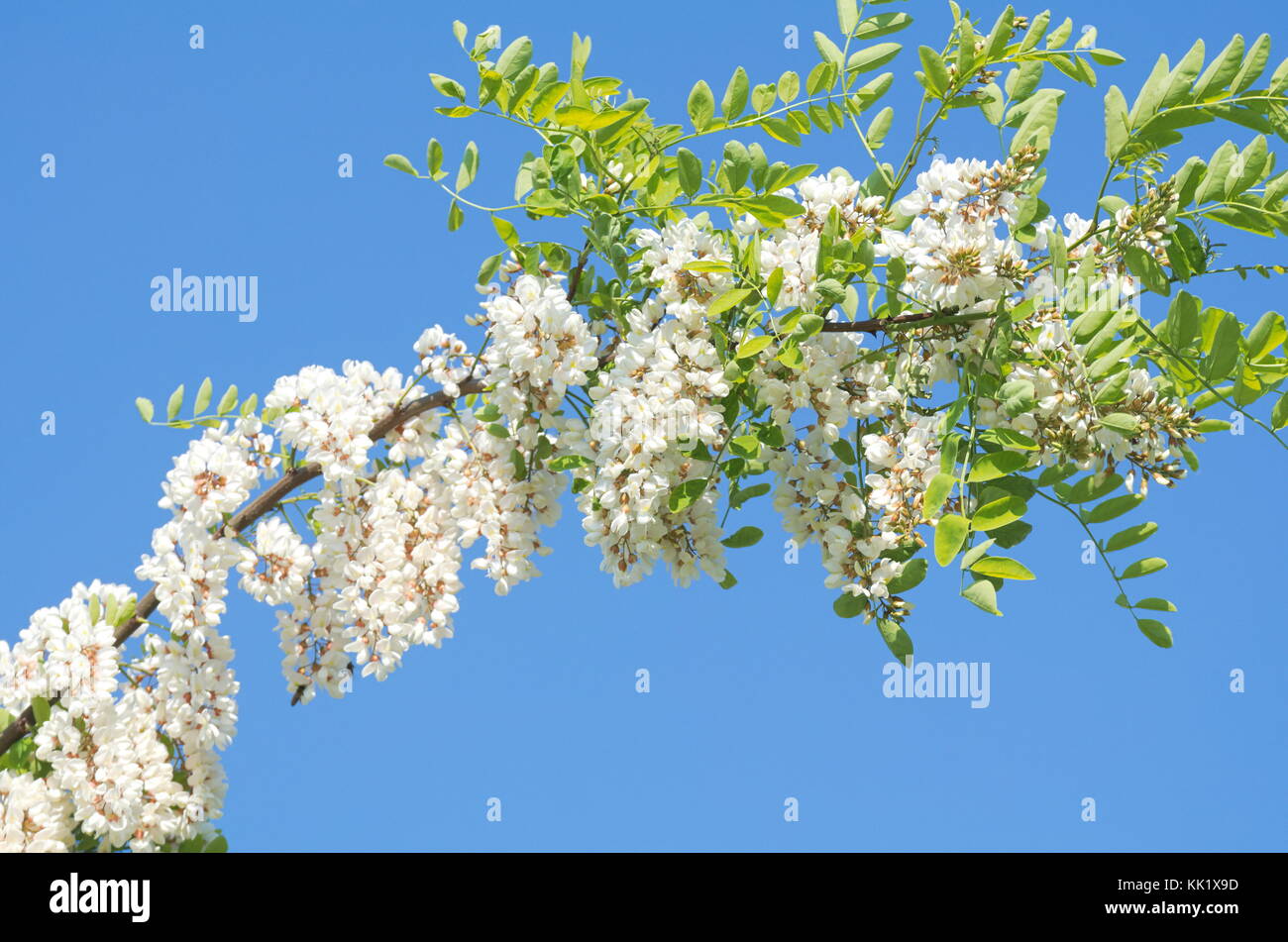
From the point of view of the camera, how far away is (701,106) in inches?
90.8

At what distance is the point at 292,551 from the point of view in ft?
7.55

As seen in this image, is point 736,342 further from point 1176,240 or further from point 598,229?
Result: point 1176,240

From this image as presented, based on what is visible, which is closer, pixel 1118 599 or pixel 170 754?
pixel 1118 599

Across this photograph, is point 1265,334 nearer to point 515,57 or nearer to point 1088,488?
point 1088,488

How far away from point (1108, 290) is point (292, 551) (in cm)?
161

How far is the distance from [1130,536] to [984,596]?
0.44 meters

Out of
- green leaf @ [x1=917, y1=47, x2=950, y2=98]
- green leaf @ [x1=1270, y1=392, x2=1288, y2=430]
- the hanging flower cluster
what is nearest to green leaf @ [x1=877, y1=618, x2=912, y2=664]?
the hanging flower cluster

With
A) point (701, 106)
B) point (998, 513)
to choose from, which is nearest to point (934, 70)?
point (701, 106)

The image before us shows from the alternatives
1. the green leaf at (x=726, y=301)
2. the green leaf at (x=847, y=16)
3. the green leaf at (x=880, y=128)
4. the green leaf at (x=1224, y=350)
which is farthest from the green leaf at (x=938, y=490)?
the green leaf at (x=847, y=16)

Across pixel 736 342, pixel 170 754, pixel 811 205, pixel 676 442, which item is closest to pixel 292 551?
pixel 170 754

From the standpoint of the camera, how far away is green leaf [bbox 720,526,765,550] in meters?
2.38

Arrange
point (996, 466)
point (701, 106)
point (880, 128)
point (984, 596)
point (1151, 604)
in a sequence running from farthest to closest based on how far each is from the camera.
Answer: point (880, 128)
point (701, 106)
point (1151, 604)
point (996, 466)
point (984, 596)

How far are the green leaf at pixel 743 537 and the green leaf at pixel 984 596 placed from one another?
1.76ft

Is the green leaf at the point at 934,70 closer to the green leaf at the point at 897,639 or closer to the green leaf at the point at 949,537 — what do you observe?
the green leaf at the point at 949,537
